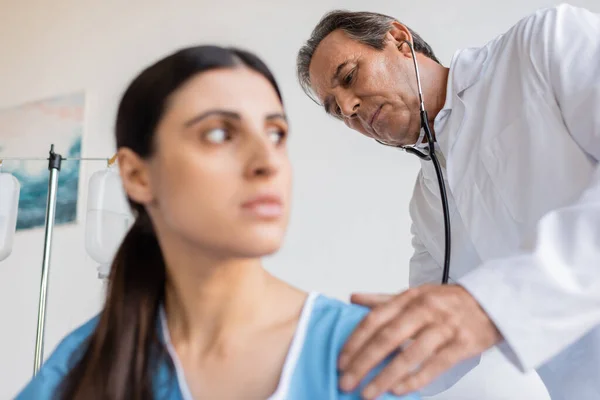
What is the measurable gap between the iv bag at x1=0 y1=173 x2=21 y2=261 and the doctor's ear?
109 cm

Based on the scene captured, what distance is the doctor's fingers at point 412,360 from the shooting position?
56 cm

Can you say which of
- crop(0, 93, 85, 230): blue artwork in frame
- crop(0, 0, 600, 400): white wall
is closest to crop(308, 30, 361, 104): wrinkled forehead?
crop(0, 0, 600, 400): white wall

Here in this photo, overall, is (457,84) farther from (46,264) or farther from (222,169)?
(46,264)

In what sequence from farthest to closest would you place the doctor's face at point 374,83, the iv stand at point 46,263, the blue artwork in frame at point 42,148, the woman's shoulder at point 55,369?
the blue artwork in frame at point 42,148 → the iv stand at point 46,263 → the doctor's face at point 374,83 → the woman's shoulder at point 55,369

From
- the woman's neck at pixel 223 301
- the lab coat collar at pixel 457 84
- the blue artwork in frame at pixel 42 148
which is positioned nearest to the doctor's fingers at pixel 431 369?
the woman's neck at pixel 223 301

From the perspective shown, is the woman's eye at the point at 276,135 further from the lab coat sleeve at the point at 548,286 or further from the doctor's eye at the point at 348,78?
the doctor's eye at the point at 348,78

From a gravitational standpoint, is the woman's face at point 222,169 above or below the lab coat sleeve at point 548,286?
above

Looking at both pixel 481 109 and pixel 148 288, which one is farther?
pixel 481 109

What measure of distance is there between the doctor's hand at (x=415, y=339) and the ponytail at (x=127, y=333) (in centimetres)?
22

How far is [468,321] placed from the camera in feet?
2.07

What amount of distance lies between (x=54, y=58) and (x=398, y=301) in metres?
2.34

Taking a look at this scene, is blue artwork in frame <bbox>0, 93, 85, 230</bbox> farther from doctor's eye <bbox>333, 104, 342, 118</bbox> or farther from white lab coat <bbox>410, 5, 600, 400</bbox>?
white lab coat <bbox>410, 5, 600, 400</bbox>

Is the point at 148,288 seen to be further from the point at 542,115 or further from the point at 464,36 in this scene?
the point at 464,36

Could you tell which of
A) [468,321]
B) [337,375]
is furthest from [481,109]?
[337,375]
